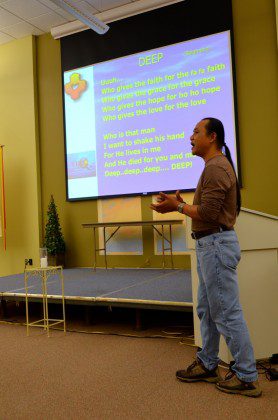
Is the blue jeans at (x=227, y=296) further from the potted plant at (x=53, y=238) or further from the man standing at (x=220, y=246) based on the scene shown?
the potted plant at (x=53, y=238)

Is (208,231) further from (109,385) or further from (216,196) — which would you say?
(109,385)

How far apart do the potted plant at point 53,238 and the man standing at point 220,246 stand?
156 inches

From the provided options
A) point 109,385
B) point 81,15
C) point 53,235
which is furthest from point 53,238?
point 109,385

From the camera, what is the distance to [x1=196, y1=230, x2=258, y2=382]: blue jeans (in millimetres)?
2139

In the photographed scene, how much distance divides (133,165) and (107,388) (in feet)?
12.1

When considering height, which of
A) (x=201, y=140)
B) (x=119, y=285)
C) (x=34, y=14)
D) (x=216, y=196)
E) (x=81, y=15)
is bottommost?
(x=119, y=285)

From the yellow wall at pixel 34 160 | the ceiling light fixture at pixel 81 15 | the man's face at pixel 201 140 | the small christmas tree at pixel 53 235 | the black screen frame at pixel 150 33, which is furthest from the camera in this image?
the yellow wall at pixel 34 160

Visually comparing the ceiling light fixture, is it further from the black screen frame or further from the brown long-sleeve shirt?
the brown long-sleeve shirt

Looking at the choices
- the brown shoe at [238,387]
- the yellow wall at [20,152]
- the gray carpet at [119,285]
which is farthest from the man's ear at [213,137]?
the yellow wall at [20,152]

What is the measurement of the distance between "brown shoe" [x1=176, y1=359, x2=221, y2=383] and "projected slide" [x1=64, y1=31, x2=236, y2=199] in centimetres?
317

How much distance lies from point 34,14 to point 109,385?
526 centimetres

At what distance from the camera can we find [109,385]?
2.44 meters

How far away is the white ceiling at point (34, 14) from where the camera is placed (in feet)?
18.5

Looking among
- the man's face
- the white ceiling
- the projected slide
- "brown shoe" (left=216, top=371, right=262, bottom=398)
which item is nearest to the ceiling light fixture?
the white ceiling
